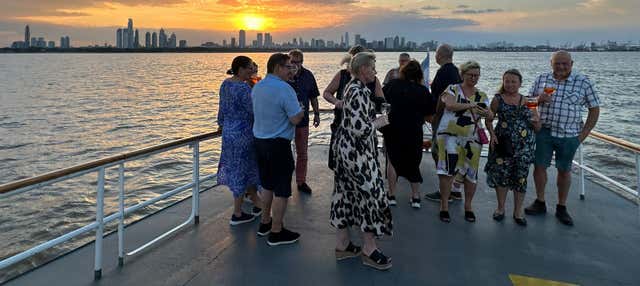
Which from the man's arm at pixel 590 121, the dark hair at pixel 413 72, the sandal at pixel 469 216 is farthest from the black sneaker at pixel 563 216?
the dark hair at pixel 413 72

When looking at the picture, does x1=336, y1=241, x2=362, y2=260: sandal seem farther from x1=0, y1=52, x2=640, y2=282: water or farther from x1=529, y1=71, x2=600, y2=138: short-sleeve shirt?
x1=0, y1=52, x2=640, y2=282: water

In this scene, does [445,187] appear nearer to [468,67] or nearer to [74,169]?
[468,67]

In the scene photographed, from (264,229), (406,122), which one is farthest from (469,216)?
(264,229)

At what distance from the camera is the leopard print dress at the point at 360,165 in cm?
284

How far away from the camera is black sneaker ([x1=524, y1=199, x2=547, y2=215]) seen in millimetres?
4238

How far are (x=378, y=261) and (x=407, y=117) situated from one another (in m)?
1.51

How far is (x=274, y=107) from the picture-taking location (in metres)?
3.18

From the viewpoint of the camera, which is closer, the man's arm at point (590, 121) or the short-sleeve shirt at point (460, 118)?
the short-sleeve shirt at point (460, 118)

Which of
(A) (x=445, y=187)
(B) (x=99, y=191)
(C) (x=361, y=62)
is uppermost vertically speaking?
(C) (x=361, y=62)

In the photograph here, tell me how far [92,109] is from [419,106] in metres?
24.8

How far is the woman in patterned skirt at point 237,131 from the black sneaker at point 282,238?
55 centimetres

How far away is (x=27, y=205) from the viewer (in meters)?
8.91

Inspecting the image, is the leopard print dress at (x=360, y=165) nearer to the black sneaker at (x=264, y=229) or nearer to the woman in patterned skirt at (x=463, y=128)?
the black sneaker at (x=264, y=229)

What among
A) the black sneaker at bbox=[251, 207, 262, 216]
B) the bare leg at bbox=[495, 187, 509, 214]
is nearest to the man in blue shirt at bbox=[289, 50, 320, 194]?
the black sneaker at bbox=[251, 207, 262, 216]
